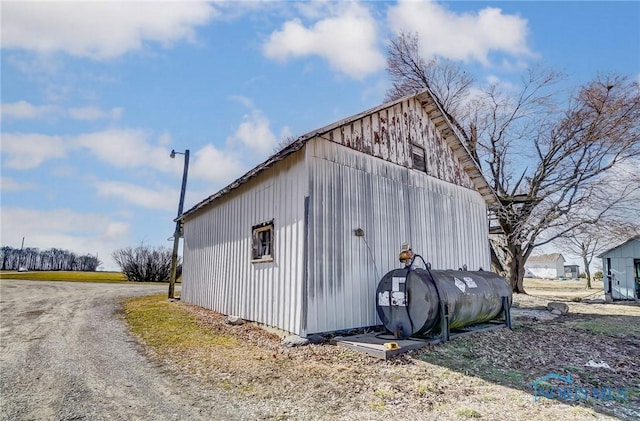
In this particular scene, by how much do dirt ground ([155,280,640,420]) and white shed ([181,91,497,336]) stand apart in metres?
1.17

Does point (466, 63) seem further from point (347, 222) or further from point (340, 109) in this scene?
point (347, 222)

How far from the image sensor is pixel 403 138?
1007 cm

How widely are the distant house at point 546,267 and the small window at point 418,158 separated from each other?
6557 cm

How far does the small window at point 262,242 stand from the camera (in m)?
8.56

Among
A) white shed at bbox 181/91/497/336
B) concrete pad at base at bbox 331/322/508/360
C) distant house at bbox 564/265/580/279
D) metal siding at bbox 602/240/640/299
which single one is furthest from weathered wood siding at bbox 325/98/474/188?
distant house at bbox 564/265/580/279

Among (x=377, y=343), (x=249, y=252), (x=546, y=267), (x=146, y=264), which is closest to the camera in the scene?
(x=377, y=343)

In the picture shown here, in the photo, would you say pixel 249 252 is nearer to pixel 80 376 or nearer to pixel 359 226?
pixel 359 226

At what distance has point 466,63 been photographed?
2173 cm

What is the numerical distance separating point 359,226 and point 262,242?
2.44 meters

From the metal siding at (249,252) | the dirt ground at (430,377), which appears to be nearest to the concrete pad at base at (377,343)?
the dirt ground at (430,377)

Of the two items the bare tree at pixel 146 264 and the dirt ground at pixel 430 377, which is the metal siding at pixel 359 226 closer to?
the dirt ground at pixel 430 377

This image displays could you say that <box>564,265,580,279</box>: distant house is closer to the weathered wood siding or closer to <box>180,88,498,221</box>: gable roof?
<box>180,88,498,221</box>: gable roof

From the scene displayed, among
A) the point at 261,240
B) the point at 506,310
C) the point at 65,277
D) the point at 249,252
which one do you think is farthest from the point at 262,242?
the point at 65,277

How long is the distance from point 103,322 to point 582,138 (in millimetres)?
21147
